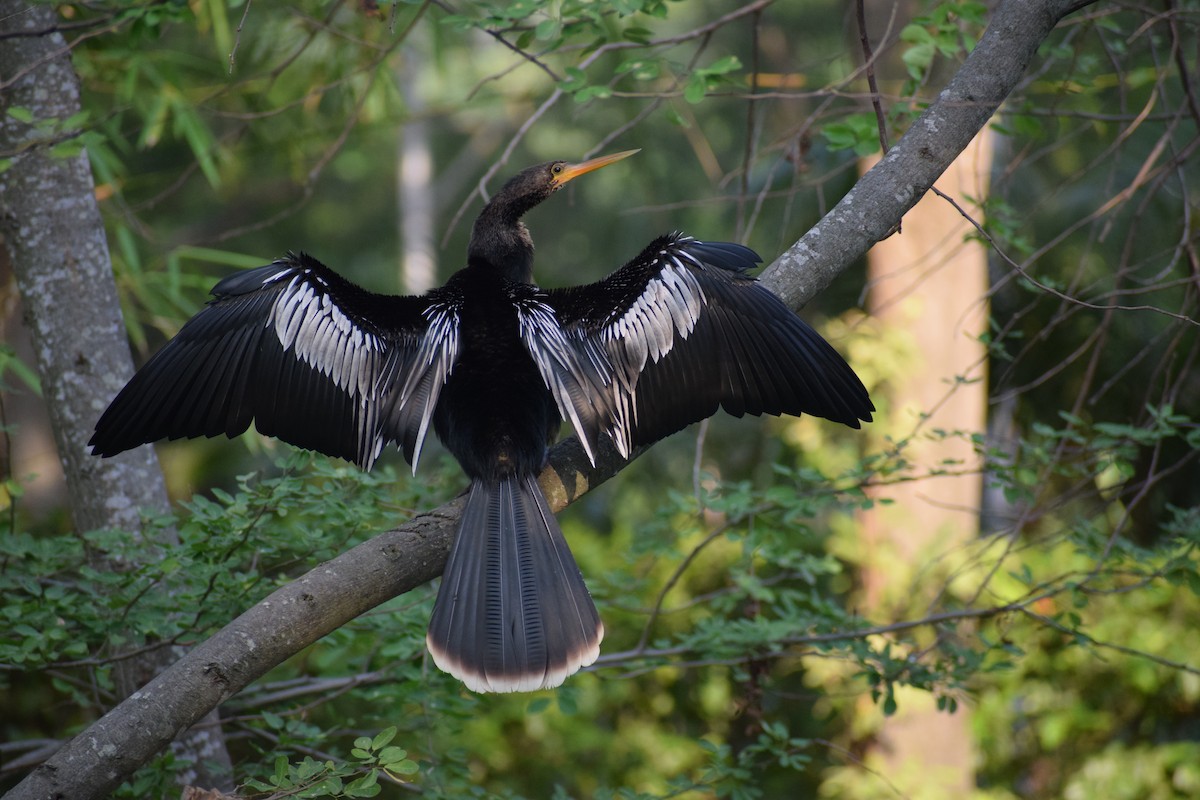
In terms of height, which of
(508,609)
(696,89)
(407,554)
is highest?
(696,89)

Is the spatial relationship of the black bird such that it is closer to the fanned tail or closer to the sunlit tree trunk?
the fanned tail

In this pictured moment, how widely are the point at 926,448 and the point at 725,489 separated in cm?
233

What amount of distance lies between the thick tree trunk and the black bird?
593 mm

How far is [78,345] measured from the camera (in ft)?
9.50

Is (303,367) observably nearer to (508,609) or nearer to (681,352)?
(508,609)

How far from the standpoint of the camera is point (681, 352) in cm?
248

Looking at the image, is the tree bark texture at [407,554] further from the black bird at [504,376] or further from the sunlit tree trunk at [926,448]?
the sunlit tree trunk at [926,448]

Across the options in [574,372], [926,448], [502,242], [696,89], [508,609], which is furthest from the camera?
[926,448]

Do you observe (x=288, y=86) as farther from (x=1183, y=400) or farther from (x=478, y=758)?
(x=1183, y=400)

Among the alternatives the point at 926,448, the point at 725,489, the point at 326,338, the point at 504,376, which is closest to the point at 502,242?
the point at 504,376

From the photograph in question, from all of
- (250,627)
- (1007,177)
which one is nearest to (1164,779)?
(1007,177)

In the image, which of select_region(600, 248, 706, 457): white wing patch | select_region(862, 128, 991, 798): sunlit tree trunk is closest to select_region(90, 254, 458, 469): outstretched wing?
select_region(600, 248, 706, 457): white wing patch

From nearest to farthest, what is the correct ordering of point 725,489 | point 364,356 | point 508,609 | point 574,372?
point 508,609 < point 574,372 < point 364,356 < point 725,489

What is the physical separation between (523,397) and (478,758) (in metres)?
3.63
